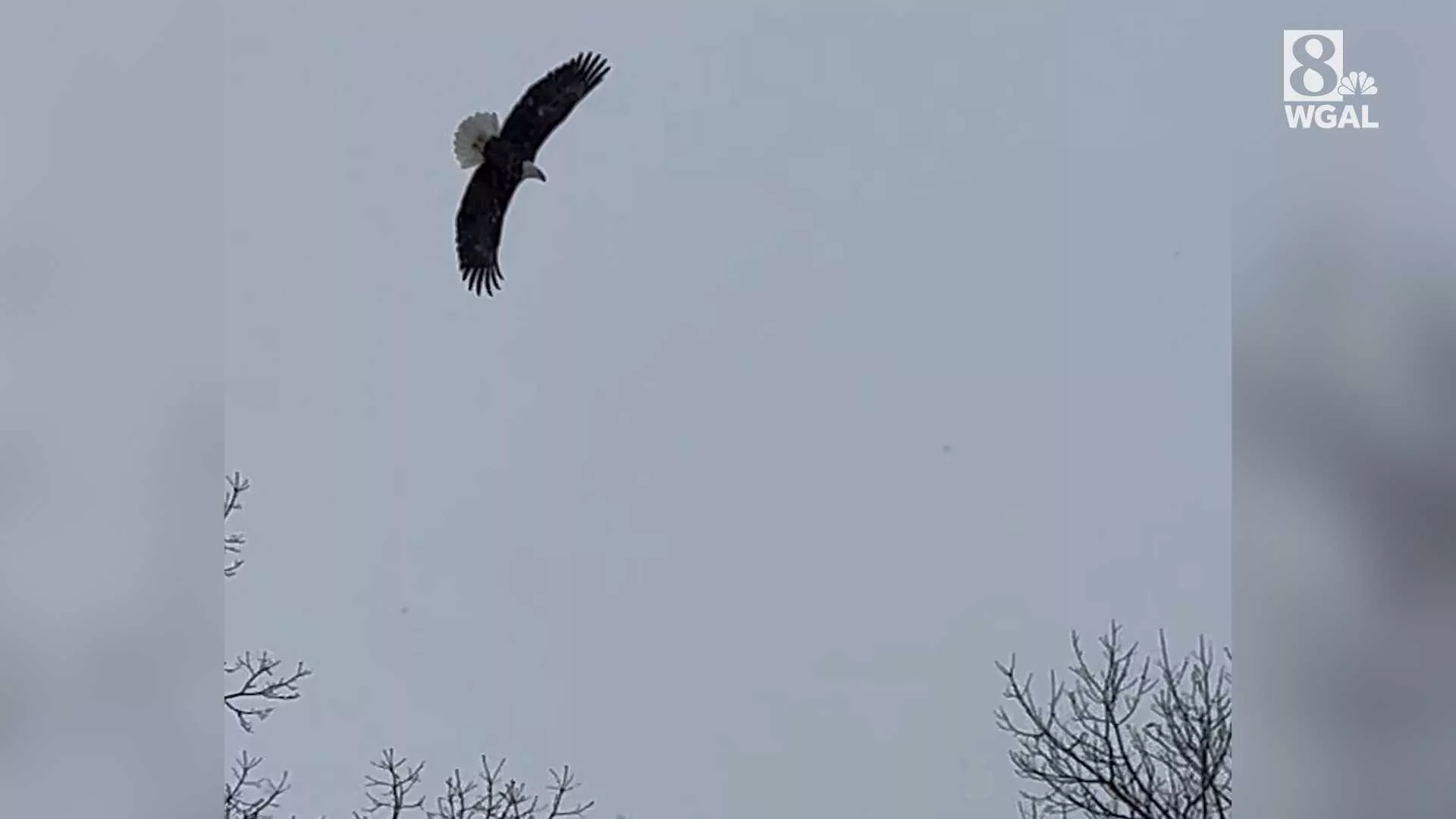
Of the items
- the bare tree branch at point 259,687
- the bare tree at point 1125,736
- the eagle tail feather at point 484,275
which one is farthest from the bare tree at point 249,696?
the bare tree at point 1125,736

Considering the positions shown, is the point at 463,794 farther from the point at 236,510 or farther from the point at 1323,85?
the point at 1323,85

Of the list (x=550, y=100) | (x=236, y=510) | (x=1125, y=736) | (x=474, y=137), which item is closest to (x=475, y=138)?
(x=474, y=137)

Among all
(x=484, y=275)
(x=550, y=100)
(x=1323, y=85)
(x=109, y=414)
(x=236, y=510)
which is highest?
(x=550, y=100)

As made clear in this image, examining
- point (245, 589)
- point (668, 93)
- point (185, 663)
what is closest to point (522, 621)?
point (245, 589)

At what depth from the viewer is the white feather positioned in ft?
6.53

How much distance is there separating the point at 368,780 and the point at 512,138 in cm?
139

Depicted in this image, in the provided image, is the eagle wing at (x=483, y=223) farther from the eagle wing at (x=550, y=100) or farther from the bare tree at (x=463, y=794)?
the bare tree at (x=463, y=794)

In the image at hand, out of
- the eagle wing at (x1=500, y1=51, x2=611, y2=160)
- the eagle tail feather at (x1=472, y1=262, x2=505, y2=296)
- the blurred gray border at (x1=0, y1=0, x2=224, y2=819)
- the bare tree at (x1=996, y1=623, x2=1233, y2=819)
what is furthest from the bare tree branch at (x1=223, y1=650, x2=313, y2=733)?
the blurred gray border at (x1=0, y1=0, x2=224, y2=819)

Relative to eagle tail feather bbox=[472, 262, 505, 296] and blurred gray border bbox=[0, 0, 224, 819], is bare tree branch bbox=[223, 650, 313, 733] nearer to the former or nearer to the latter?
eagle tail feather bbox=[472, 262, 505, 296]

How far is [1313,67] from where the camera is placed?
3.17 ft

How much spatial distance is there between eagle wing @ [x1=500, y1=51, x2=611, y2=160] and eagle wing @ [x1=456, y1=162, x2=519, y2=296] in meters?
0.05

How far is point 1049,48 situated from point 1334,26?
2.12 m

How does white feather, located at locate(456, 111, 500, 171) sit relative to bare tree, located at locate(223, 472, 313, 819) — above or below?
above

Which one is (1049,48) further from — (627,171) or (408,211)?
(408,211)
